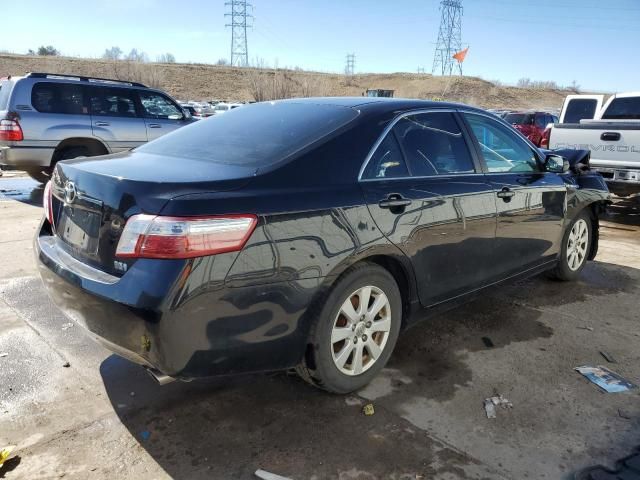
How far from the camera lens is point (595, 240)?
219 inches

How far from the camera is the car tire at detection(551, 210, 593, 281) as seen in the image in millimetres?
5129

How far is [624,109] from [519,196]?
7.68m

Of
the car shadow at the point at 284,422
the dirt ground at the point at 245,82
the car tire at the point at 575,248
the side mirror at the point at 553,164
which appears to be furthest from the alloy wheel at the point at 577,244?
the dirt ground at the point at 245,82

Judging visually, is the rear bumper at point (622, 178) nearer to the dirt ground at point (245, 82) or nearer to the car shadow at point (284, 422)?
the car shadow at point (284, 422)

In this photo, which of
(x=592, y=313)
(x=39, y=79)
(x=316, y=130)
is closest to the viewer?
(x=316, y=130)

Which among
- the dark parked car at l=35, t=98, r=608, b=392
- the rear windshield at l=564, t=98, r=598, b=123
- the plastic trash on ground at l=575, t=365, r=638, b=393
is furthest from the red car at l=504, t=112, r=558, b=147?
the plastic trash on ground at l=575, t=365, r=638, b=393

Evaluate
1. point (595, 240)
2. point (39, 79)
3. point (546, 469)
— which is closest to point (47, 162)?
point (39, 79)

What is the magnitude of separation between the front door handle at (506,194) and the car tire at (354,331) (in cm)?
125

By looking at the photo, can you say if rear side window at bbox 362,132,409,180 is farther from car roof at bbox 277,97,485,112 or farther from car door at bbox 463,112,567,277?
car door at bbox 463,112,567,277

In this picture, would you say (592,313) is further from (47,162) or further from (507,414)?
(47,162)

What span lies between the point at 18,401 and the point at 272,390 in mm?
1405

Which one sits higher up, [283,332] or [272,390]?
[283,332]

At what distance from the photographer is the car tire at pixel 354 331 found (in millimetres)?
2902

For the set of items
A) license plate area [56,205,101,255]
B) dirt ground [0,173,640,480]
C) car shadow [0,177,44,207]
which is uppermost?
license plate area [56,205,101,255]
